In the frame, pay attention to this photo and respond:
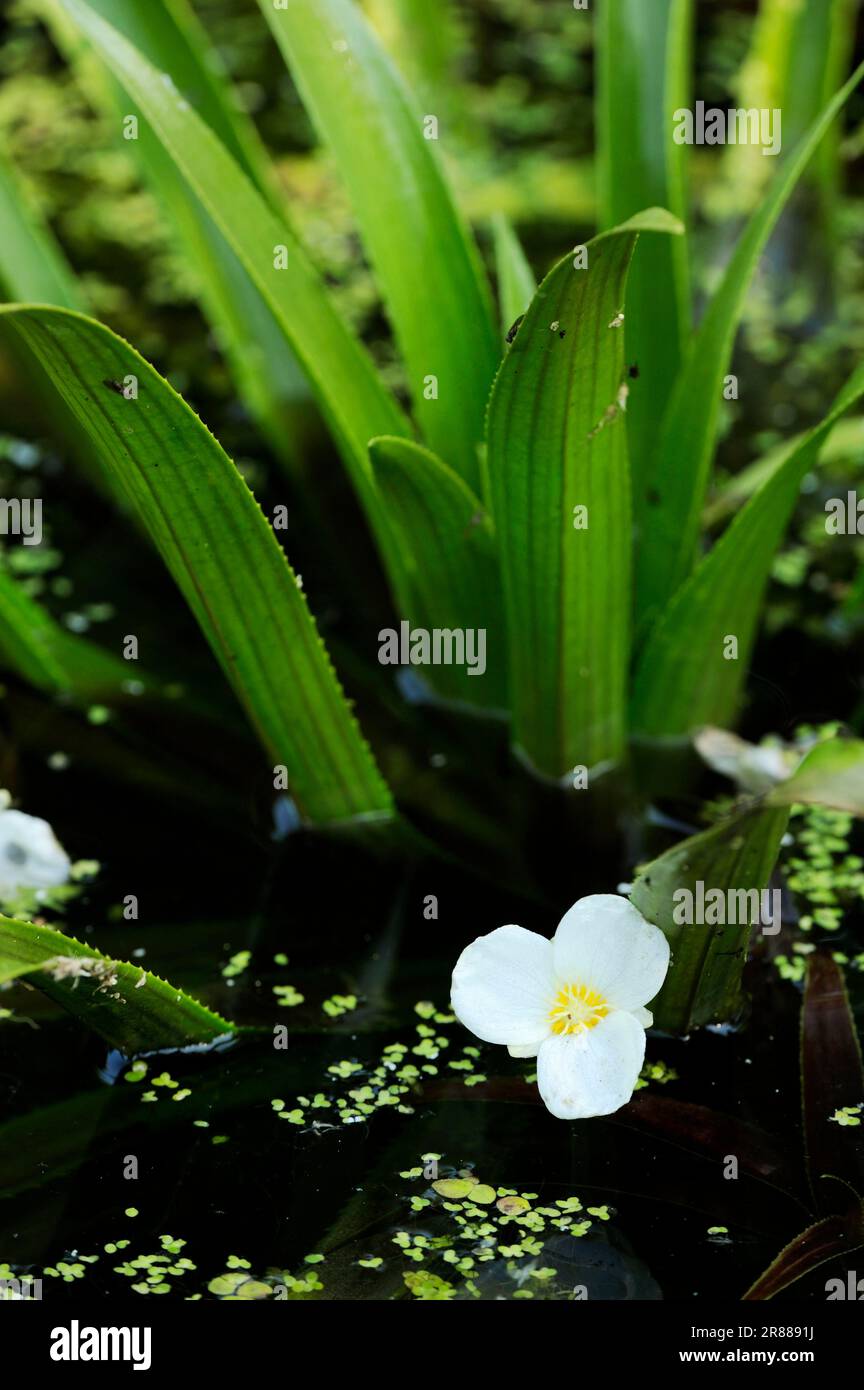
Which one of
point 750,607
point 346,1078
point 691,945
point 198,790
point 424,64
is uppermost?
point 424,64

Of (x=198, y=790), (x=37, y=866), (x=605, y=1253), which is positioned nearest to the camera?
(x=605, y=1253)

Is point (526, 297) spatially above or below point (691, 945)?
above

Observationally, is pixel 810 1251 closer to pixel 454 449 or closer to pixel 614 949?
pixel 614 949

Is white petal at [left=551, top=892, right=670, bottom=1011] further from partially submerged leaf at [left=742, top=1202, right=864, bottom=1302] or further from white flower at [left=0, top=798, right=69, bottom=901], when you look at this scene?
white flower at [left=0, top=798, right=69, bottom=901]

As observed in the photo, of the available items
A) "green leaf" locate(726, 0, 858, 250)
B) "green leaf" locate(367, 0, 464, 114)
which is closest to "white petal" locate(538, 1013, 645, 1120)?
"green leaf" locate(726, 0, 858, 250)

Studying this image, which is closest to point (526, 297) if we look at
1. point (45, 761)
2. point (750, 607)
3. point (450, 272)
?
point (450, 272)

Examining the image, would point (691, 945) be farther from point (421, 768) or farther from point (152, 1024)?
point (421, 768)
